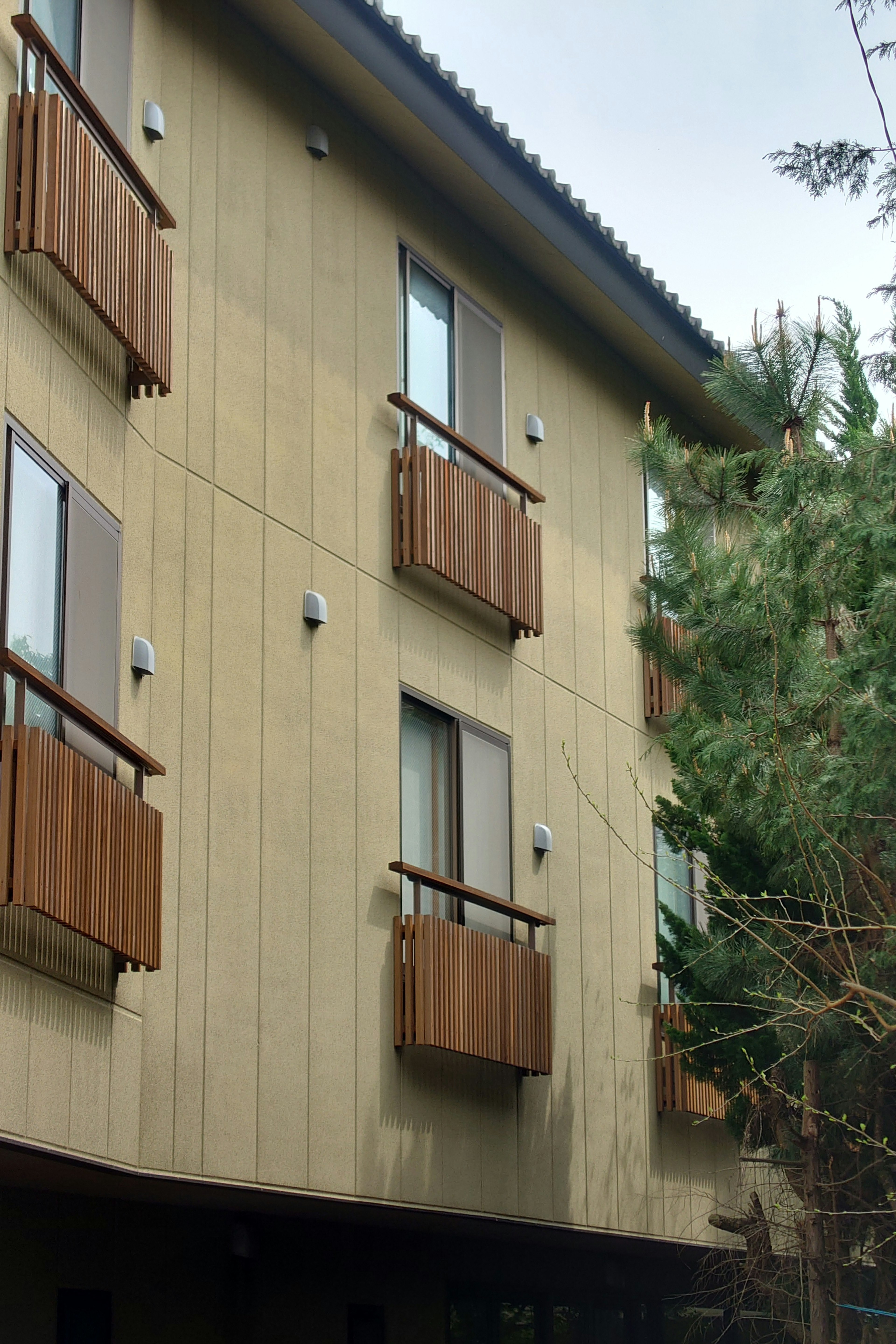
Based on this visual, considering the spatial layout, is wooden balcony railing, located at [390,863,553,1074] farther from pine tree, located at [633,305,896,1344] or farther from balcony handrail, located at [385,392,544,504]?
balcony handrail, located at [385,392,544,504]

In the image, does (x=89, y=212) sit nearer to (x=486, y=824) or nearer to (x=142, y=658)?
(x=142, y=658)

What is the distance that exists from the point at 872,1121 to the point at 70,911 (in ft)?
20.2

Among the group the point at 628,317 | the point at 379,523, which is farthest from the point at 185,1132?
the point at 628,317

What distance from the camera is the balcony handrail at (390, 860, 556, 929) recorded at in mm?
11820

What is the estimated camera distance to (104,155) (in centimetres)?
966

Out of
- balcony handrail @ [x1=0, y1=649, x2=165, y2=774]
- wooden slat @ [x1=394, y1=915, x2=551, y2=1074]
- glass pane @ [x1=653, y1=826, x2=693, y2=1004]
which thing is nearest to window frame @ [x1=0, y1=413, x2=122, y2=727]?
balcony handrail @ [x1=0, y1=649, x2=165, y2=774]

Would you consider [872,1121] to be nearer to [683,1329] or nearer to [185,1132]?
[185,1132]

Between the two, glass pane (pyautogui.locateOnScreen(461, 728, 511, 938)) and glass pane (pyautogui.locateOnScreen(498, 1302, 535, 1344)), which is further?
glass pane (pyautogui.locateOnScreen(498, 1302, 535, 1344))

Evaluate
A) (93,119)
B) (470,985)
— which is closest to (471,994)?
(470,985)

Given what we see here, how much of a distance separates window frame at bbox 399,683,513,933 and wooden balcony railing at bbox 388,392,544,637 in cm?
91

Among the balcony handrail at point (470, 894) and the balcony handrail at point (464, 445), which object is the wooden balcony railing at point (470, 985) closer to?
the balcony handrail at point (470, 894)

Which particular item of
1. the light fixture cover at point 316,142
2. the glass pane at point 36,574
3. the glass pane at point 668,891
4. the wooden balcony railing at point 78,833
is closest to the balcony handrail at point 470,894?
the glass pane at point 668,891

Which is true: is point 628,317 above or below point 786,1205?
above

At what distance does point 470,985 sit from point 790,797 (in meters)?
3.15
